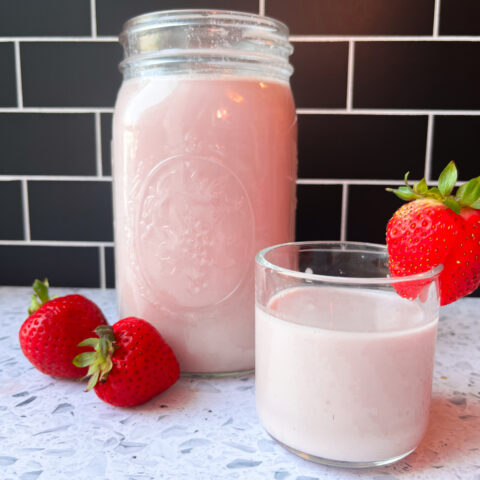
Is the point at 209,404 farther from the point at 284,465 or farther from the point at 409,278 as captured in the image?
the point at 409,278

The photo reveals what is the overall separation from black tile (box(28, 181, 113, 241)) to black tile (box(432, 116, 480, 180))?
0.59m

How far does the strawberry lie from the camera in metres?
0.42

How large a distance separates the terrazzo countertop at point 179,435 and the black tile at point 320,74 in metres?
0.48

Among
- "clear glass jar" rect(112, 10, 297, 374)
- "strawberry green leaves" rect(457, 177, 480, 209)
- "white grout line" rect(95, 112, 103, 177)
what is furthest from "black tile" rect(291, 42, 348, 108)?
"strawberry green leaves" rect(457, 177, 480, 209)

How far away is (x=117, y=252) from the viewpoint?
0.63 metres

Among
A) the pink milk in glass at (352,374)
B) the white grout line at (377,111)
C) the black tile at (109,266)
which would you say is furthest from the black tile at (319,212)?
the pink milk in glass at (352,374)

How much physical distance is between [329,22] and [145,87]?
409 mm

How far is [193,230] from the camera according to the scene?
56 cm

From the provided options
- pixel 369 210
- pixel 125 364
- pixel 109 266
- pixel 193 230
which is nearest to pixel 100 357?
pixel 125 364

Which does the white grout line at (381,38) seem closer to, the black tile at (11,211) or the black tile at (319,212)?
the black tile at (319,212)

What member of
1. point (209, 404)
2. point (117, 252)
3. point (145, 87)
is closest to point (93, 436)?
point (209, 404)

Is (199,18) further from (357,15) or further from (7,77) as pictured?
(7,77)

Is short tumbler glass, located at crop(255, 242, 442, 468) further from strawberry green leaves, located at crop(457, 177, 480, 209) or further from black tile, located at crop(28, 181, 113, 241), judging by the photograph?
black tile, located at crop(28, 181, 113, 241)

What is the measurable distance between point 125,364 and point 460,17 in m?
0.76
